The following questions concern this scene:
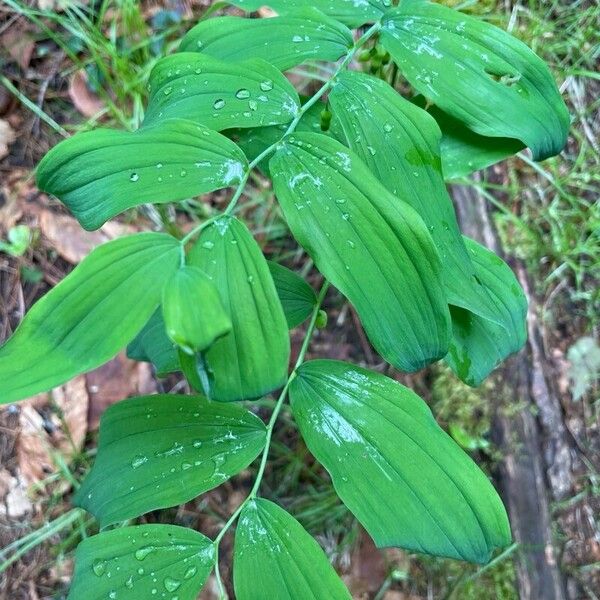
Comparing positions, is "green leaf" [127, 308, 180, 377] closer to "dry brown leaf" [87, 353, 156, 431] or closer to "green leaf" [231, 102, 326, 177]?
"green leaf" [231, 102, 326, 177]

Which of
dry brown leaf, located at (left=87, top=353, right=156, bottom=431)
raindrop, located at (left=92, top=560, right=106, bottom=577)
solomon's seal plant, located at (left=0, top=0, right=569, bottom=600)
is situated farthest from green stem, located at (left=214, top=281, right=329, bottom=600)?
Answer: dry brown leaf, located at (left=87, top=353, right=156, bottom=431)

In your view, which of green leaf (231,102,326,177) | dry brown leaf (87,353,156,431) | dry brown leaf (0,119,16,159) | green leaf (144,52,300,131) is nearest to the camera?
green leaf (144,52,300,131)

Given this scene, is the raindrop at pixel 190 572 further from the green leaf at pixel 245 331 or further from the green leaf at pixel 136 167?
the green leaf at pixel 136 167

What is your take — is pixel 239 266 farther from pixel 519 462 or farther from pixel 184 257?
pixel 519 462

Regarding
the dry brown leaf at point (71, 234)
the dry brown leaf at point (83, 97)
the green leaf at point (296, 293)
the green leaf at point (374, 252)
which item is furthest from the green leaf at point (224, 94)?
the dry brown leaf at point (83, 97)

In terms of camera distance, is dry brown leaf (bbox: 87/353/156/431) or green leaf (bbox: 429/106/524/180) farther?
dry brown leaf (bbox: 87/353/156/431)

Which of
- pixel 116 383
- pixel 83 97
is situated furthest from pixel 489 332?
pixel 83 97

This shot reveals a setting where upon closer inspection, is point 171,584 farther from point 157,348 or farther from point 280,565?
point 157,348

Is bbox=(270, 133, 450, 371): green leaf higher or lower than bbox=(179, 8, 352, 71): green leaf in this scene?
lower
